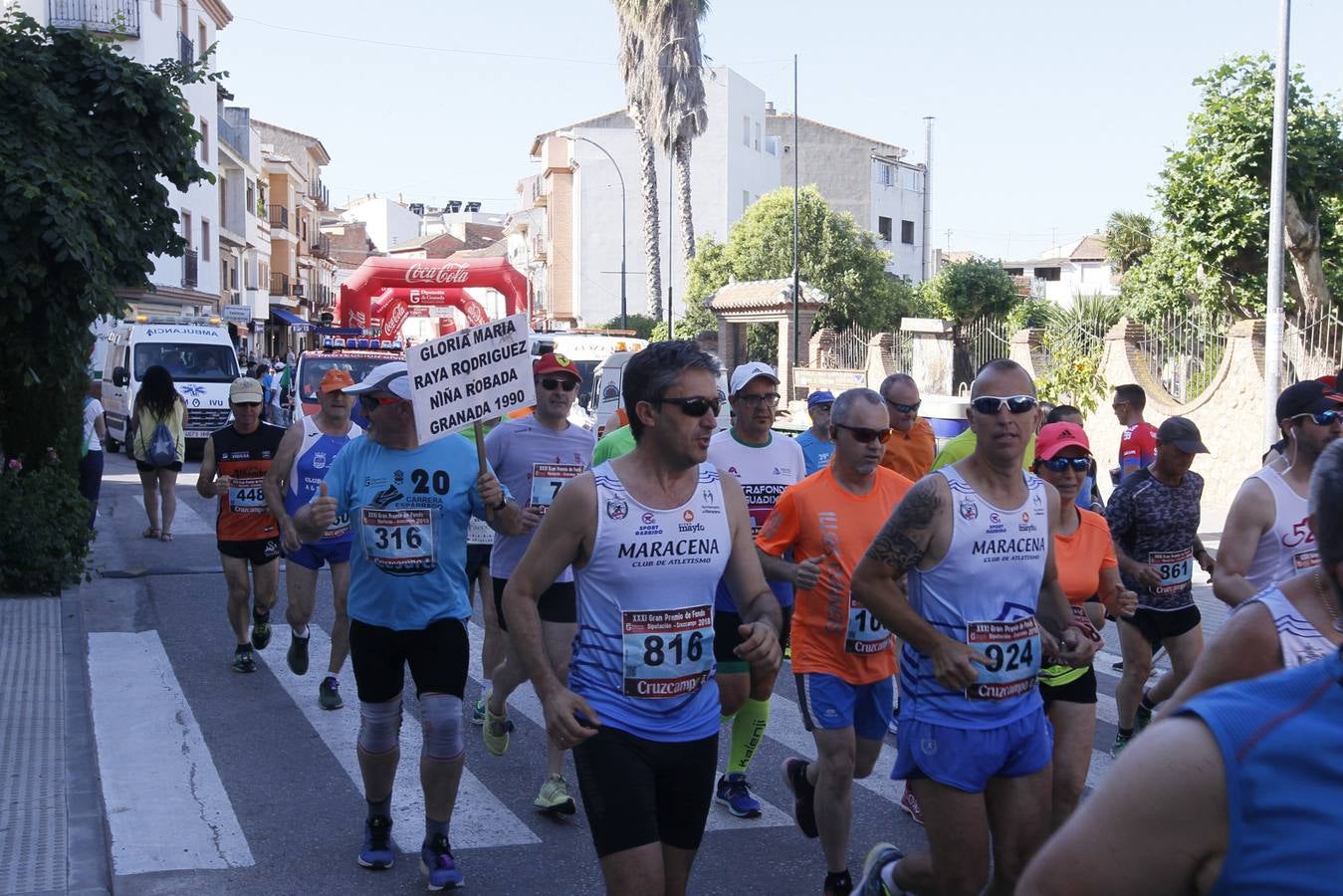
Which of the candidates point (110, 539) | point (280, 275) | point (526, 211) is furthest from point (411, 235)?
point (110, 539)

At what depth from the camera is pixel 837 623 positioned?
5.16 meters

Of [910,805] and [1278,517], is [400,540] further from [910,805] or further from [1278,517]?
[1278,517]

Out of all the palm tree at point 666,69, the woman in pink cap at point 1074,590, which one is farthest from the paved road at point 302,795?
the palm tree at point 666,69

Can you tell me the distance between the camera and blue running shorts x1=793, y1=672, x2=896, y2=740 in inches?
201

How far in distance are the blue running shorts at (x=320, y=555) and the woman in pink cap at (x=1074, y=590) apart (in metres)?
4.27

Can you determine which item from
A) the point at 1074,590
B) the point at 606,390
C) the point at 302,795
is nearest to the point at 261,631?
the point at 302,795

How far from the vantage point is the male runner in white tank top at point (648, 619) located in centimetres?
369

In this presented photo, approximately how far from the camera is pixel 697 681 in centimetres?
389

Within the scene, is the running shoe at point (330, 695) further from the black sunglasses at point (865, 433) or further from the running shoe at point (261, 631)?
the black sunglasses at point (865, 433)

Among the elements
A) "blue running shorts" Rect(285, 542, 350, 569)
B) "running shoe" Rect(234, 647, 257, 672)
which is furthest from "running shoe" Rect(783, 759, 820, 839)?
"running shoe" Rect(234, 647, 257, 672)

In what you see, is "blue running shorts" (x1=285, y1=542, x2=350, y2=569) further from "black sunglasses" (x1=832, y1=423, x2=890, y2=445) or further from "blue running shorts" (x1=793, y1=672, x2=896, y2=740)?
"black sunglasses" (x1=832, y1=423, x2=890, y2=445)

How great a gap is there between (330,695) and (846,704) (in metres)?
3.87

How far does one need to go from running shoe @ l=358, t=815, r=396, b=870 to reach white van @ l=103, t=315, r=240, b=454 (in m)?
19.8

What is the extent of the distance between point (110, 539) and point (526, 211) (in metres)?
76.8
